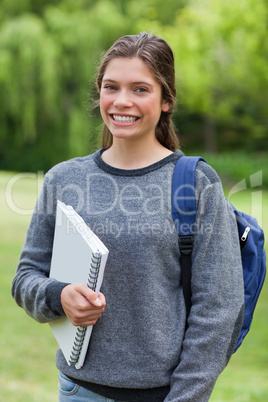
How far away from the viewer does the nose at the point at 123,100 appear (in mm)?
1498

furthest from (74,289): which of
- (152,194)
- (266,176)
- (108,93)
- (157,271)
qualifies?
(266,176)

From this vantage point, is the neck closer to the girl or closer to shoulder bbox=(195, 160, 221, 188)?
the girl

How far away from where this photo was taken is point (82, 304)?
4.53 feet

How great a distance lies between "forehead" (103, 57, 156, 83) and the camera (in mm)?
1508

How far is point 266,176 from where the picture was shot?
18828 mm

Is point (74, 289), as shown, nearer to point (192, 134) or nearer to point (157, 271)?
point (157, 271)

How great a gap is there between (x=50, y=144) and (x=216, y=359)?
17121 millimetres

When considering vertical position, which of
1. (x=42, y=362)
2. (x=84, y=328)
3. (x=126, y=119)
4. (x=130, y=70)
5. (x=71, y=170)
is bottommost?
(x=42, y=362)

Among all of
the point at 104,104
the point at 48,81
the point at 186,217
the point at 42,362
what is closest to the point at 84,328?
the point at 186,217

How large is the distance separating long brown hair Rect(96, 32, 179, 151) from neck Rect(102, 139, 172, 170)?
7cm

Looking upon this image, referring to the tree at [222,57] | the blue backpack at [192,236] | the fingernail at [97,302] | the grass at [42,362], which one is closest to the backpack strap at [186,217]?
the blue backpack at [192,236]

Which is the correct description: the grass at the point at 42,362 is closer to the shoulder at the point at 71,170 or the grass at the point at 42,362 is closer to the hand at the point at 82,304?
the shoulder at the point at 71,170

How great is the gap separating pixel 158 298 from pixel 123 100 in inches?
20.9

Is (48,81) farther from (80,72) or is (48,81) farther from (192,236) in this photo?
(192,236)
